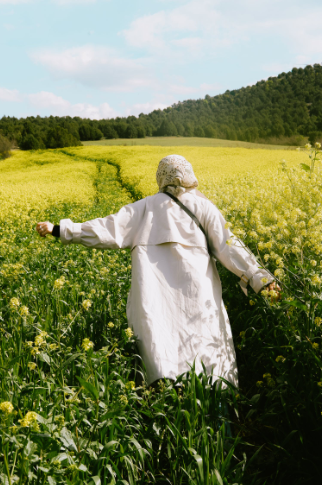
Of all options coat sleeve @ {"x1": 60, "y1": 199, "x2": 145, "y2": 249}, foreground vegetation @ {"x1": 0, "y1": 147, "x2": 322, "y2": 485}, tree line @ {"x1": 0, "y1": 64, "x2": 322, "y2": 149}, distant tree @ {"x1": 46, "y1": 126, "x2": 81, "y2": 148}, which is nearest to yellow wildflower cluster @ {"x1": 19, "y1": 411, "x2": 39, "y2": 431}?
foreground vegetation @ {"x1": 0, "y1": 147, "x2": 322, "y2": 485}

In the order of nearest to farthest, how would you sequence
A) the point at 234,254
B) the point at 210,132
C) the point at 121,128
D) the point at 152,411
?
the point at 152,411
the point at 234,254
the point at 210,132
the point at 121,128

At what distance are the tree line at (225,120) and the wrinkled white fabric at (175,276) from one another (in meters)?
37.6

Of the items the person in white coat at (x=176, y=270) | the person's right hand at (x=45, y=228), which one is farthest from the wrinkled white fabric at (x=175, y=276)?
the person's right hand at (x=45, y=228)

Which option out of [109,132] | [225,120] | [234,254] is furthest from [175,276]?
[109,132]

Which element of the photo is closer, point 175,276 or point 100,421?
point 100,421

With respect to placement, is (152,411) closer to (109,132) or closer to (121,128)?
(121,128)

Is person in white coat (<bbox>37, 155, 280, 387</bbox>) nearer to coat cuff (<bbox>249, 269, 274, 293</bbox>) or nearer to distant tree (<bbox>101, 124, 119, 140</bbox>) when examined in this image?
coat cuff (<bbox>249, 269, 274, 293</bbox>)

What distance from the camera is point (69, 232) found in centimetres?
274

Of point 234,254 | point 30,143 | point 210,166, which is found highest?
point 30,143

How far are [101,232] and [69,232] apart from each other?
23cm

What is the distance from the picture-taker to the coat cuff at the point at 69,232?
2.73m

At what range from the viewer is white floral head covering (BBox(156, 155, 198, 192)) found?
2807mm

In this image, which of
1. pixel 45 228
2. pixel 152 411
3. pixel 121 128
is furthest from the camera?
pixel 121 128

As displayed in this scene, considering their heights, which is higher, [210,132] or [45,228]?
[210,132]
